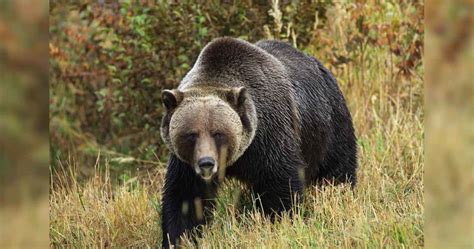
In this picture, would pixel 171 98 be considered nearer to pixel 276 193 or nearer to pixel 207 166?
pixel 207 166

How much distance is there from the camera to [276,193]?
495 centimetres

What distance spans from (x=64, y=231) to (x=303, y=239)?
184 centimetres

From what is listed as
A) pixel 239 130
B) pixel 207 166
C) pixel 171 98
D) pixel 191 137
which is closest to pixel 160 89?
pixel 171 98

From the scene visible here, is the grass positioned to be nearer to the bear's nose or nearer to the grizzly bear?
the grizzly bear

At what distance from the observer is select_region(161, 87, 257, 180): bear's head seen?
4252mm

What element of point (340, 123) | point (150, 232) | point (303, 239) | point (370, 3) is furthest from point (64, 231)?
point (370, 3)

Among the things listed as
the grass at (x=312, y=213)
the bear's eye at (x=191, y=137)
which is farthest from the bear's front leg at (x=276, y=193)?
the bear's eye at (x=191, y=137)

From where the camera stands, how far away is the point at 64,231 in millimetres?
5148

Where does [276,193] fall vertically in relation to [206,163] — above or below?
below

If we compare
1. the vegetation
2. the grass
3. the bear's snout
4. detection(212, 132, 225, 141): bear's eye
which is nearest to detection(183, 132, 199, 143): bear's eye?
detection(212, 132, 225, 141): bear's eye

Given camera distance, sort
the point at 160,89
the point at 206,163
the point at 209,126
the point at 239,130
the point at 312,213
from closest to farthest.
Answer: the point at 206,163 < the point at 209,126 < the point at 239,130 < the point at 312,213 < the point at 160,89

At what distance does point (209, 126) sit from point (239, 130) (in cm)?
28

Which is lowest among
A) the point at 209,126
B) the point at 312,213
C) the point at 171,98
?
the point at 312,213
